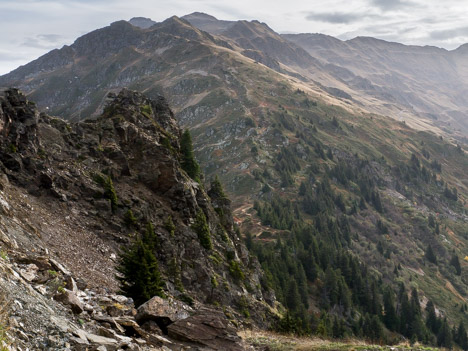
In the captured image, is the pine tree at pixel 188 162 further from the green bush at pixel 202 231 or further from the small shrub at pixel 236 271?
the small shrub at pixel 236 271

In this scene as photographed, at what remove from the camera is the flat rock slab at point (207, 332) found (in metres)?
17.6

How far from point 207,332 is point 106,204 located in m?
19.9

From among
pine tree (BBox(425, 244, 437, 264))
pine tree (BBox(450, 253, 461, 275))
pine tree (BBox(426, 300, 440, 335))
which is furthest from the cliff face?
pine tree (BBox(450, 253, 461, 275))

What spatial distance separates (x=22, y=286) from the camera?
490 inches

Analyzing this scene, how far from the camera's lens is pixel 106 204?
33.8 metres

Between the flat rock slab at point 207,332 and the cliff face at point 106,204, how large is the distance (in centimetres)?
573

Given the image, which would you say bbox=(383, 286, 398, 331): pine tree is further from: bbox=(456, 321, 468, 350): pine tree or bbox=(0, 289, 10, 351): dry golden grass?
bbox=(0, 289, 10, 351): dry golden grass

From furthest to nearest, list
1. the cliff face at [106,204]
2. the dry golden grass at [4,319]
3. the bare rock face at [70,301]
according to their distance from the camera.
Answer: the cliff face at [106,204] < the bare rock face at [70,301] < the dry golden grass at [4,319]

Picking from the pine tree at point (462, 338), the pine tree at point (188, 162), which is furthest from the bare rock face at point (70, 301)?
the pine tree at point (462, 338)

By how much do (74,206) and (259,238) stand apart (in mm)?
87253

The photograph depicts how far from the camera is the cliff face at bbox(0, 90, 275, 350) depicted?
24.4m

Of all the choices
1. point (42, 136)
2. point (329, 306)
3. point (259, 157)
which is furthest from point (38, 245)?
point (259, 157)

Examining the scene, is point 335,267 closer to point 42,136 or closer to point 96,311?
point 42,136

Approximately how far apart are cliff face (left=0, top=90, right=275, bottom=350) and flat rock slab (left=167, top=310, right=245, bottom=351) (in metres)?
5.73
